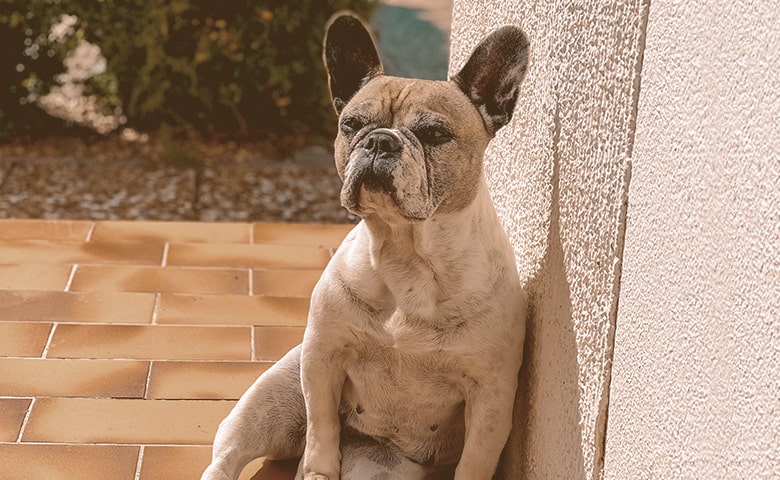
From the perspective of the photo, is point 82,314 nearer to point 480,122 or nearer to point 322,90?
point 480,122

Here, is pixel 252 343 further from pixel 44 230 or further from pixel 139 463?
pixel 44 230

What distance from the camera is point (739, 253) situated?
1.45 m

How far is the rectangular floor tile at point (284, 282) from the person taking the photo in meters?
4.28

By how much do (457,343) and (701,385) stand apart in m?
0.91

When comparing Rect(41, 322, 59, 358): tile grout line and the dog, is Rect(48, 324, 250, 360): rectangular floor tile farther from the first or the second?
the dog

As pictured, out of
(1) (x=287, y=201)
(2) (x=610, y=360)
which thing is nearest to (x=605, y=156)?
(2) (x=610, y=360)

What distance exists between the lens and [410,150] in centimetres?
229

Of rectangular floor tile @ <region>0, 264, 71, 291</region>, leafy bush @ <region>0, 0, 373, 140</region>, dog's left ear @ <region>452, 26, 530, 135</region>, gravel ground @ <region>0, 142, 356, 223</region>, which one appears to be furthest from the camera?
leafy bush @ <region>0, 0, 373, 140</region>

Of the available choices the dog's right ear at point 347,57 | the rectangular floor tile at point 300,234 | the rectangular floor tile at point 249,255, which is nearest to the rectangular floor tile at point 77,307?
the rectangular floor tile at point 249,255

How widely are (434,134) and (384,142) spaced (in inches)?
5.4

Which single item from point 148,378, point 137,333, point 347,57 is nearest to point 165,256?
point 137,333

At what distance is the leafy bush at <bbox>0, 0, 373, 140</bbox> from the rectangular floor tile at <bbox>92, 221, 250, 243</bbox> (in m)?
1.60

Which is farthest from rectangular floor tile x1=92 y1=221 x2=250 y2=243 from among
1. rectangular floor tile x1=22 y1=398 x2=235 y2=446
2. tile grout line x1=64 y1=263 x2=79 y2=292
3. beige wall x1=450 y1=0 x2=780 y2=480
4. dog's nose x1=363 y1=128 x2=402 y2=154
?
dog's nose x1=363 y1=128 x2=402 y2=154

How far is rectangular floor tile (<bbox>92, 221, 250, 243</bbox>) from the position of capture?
4773 mm
